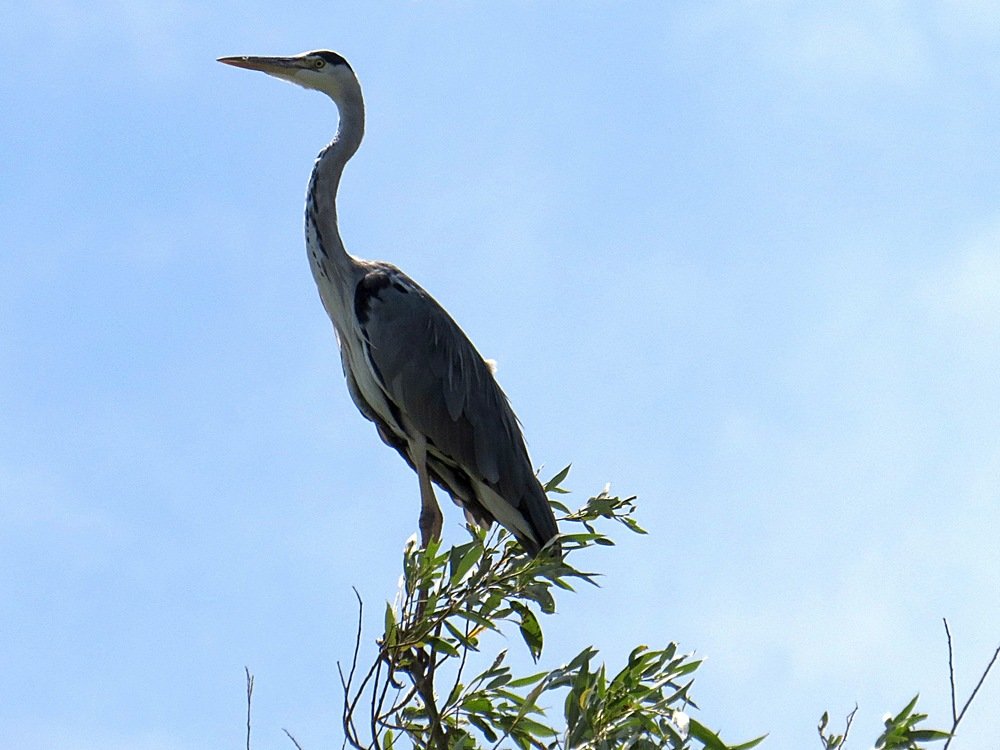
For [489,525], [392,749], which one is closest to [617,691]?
[392,749]

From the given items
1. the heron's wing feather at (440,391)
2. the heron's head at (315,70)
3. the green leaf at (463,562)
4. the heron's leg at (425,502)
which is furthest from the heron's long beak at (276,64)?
the green leaf at (463,562)

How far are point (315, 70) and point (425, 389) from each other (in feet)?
5.37

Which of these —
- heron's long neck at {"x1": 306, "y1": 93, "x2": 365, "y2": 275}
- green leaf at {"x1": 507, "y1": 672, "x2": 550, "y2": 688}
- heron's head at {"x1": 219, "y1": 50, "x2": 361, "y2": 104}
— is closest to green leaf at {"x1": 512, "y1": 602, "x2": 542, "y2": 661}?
green leaf at {"x1": 507, "y1": 672, "x2": 550, "y2": 688}

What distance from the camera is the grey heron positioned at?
5148 mm

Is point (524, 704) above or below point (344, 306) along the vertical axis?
below

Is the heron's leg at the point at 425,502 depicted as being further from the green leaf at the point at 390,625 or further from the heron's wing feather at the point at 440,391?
the green leaf at the point at 390,625

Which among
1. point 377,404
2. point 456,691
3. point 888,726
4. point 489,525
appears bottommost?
point 888,726

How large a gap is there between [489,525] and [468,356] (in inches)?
25.8

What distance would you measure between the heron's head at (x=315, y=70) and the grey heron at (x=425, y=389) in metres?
0.51

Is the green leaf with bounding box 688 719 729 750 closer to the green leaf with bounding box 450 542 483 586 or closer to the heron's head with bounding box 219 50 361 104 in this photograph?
the green leaf with bounding box 450 542 483 586

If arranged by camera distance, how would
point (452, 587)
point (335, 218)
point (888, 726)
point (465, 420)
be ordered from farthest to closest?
point (335, 218)
point (465, 420)
point (452, 587)
point (888, 726)

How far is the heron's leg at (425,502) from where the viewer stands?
16.8 ft

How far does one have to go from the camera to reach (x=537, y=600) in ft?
12.9

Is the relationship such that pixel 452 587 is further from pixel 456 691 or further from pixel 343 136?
pixel 343 136
